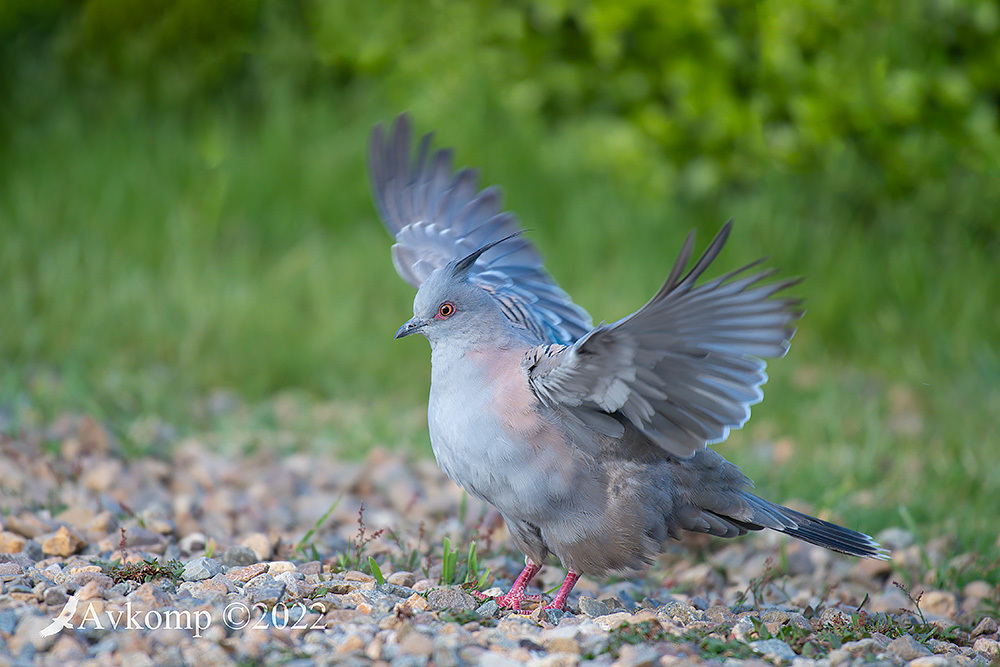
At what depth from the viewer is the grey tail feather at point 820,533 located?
123 inches

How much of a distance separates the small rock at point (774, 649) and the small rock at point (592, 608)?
512 mm

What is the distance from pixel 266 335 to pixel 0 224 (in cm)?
204

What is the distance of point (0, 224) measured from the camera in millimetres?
6574

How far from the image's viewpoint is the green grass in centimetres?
513

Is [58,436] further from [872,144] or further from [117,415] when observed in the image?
[872,144]

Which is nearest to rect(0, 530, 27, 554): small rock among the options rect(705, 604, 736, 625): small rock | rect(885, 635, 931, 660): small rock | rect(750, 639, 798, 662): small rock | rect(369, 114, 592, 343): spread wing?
rect(369, 114, 592, 343): spread wing

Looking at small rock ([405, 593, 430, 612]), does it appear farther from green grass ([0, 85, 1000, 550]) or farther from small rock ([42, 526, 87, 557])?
green grass ([0, 85, 1000, 550])

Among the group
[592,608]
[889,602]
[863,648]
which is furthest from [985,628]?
[592,608]

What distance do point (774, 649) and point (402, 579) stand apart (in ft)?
3.68

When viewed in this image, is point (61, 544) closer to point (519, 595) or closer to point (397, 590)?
point (397, 590)

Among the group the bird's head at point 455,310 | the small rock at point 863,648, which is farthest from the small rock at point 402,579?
the small rock at point 863,648

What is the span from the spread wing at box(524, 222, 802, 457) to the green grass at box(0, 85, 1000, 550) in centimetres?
162

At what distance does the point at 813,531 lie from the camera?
10.4ft

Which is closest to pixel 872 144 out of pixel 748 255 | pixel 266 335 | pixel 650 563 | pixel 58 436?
pixel 748 255
